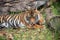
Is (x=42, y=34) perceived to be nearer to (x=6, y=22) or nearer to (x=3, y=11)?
(x=6, y=22)

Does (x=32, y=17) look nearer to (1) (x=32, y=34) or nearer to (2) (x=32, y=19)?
(2) (x=32, y=19)

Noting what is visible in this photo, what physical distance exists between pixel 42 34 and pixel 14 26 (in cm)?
84

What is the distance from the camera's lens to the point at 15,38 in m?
6.18

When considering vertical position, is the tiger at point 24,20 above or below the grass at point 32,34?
above

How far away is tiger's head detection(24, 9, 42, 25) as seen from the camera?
23.1ft

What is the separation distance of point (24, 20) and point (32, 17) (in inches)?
8.3

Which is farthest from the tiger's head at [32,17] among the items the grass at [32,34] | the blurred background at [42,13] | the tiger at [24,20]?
the grass at [32,34]

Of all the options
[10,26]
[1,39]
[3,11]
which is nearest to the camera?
[1,39]

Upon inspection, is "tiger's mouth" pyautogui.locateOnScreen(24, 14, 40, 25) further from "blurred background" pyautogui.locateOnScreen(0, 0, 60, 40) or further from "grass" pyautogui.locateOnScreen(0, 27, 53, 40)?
"grass" pyautogui.locateOnScreen(0, 27, 53, 40)

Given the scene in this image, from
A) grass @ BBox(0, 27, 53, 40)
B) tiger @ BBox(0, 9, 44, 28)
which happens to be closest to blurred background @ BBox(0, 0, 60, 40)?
grass @ BBox(0, 27, 53, 40)

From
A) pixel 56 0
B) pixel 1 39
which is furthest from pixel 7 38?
pixel 56 0

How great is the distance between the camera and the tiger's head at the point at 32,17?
277 inches

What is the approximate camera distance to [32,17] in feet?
23.3

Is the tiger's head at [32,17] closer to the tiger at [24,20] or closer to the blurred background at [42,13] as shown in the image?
the tiger at [24,20]
